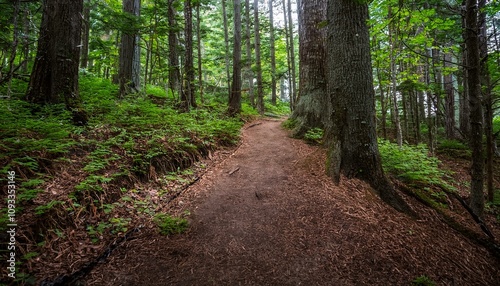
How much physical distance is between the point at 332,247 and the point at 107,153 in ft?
13.7

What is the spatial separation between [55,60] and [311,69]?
7088 mm

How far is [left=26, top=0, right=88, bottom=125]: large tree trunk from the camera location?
5309 millimetres

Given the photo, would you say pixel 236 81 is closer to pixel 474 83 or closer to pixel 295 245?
pixel 474 83

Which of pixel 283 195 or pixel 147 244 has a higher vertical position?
pixel 283 195

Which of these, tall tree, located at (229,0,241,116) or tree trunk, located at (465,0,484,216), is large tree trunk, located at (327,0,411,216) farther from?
→ tall tree, located at (229,0,241,116)

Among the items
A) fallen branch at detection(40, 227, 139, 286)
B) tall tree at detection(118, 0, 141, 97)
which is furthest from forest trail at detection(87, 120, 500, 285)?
tall tree at detection(118, 0, 141, 97)

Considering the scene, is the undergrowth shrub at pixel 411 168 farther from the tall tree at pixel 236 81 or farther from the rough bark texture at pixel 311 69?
the tall tree at pixel 236 81

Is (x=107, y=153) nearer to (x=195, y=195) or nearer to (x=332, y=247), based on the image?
(x=195, y=195)

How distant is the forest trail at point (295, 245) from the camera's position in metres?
2.60

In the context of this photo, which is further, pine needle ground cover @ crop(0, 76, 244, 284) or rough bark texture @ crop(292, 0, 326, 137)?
rough bark texture @ crop(292, 0, 326, 137)

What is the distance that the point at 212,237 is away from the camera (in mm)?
3205

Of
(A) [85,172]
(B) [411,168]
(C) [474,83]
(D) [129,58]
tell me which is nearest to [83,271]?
(A) [85,172]

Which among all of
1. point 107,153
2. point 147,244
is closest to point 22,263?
point 147,244

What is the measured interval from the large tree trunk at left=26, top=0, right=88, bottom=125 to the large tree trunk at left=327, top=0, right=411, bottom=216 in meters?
5.73
